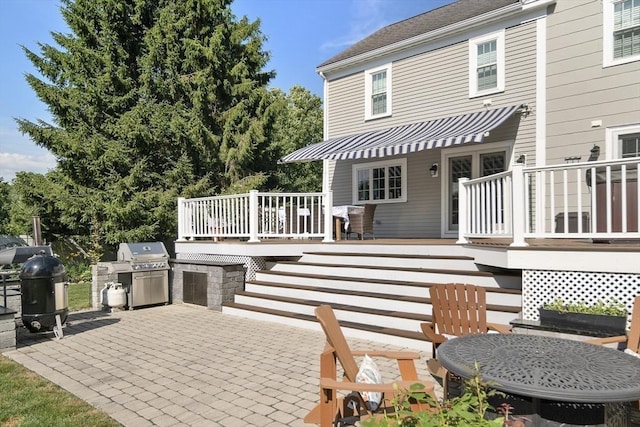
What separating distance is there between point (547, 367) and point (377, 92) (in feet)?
37.0

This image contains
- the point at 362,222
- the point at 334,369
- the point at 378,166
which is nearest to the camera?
the point at 334,369

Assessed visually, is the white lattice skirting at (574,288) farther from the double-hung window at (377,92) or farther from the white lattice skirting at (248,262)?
the double-hung window at (377,92)

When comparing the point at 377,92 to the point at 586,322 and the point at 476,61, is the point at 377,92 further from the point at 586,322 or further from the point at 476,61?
the point at 586,322

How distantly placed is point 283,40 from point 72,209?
40.0 feet

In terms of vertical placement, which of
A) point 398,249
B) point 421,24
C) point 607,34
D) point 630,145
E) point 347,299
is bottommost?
point 347,299

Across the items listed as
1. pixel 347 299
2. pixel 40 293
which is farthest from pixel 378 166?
pixel 40 293

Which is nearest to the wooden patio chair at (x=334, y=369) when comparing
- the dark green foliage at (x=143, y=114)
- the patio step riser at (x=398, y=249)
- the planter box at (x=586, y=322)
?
the planter box at (x=586, y=322)

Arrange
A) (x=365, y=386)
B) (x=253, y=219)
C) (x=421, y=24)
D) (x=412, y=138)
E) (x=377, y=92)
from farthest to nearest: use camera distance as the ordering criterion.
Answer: (x=421, y=24) → (x=377, y=92) → (x=412, y=138) → (x=253, y=219) → (x=365, y=386)

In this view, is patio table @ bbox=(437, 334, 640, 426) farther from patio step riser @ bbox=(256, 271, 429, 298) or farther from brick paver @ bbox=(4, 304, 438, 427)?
patio step riser @ bbox=(256, 271, 429, 298)

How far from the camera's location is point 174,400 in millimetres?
4238

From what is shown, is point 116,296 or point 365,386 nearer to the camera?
point 365,386

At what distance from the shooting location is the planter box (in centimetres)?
451

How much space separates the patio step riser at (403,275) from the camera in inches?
256

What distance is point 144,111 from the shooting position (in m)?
16.0
